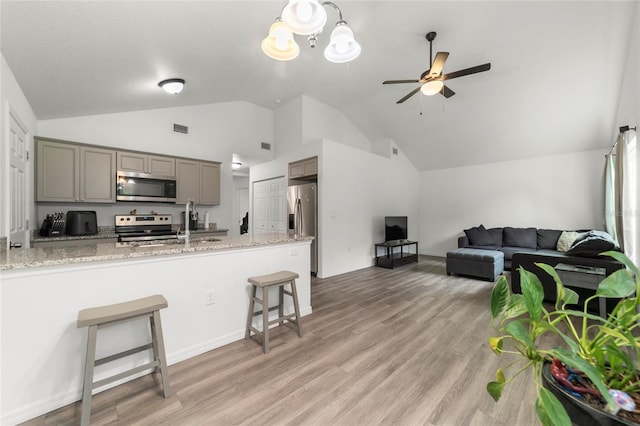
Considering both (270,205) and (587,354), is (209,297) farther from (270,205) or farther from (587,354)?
(270,205)

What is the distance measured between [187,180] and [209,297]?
2.88m

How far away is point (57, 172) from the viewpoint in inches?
138

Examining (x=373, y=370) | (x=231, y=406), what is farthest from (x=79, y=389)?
(x=373, y=370)

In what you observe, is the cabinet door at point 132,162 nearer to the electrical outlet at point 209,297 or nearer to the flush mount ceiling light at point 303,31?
the electrical outlet at point 209,297

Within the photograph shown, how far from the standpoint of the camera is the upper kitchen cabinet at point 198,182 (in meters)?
4.52

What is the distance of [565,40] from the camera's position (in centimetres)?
342

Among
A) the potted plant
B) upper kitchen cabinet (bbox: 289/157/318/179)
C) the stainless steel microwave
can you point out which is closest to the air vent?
the stainless steel microwave

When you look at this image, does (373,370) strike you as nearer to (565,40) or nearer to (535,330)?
(535,330)

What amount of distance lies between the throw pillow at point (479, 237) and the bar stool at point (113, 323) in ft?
20.2

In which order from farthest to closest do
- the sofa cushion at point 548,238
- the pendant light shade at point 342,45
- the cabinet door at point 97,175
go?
the sofa cushion at point 548,238 < the cabinet door at point 97,175 < the pendant light shade at point 342,45

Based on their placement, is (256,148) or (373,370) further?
(256,148)

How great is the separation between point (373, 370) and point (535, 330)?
4.88 feet

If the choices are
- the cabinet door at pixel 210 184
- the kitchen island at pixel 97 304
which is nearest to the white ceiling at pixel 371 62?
the cabinet door at pixel 210 184

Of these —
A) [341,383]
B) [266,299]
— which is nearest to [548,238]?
[341,383]
